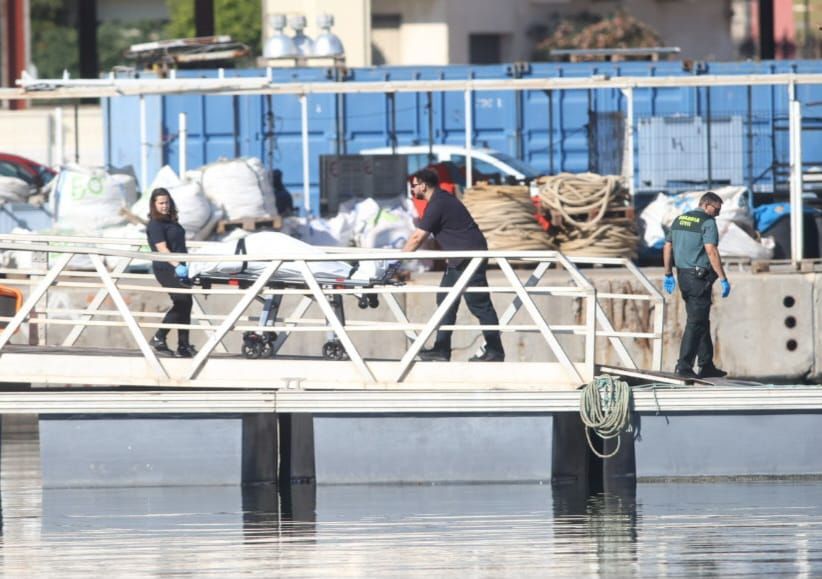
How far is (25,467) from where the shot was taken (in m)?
14.7

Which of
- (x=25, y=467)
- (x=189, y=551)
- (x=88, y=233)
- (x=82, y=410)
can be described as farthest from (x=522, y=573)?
(x=88, y=233)

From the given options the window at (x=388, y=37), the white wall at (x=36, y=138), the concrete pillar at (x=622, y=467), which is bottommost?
the concrete pillar at (x=622, y=467)

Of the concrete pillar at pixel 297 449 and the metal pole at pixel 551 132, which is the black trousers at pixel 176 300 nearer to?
the concrete pillar at pixel 297 449

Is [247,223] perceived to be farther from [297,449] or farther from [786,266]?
[297,449]

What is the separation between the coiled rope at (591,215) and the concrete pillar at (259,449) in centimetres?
620

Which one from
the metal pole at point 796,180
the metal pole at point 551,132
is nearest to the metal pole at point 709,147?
the metal pole at point 796,180

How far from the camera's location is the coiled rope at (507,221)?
18.0 meters

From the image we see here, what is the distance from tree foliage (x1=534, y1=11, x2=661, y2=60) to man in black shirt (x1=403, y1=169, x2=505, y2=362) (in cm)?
2990

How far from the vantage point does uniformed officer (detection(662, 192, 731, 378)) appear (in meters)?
13.8

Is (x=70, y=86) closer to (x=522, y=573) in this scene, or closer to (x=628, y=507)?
(x=628, y=507)

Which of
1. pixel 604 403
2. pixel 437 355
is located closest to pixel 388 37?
pixel 437 355

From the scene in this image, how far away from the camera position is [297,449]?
13.1 m

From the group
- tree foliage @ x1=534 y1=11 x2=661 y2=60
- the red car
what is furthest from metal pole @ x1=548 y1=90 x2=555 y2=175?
tree foliage @ x1=534 y1=11 x2=661 y2=60

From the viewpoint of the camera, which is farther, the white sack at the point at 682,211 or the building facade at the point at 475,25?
the building facade at the point at 475,25
